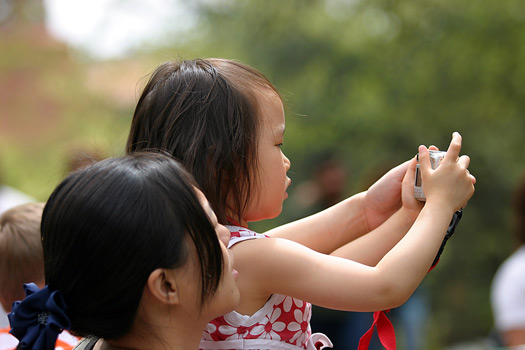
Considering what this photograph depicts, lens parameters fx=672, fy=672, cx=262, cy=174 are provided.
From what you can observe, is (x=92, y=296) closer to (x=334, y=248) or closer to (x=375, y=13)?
(x=334, y=248)

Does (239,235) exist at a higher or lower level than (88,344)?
higher

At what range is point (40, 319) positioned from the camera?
4.62 ft

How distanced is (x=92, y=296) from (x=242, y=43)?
7.43 metres

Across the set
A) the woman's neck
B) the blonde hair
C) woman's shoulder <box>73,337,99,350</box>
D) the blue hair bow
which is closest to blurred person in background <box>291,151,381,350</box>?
the blonde hair

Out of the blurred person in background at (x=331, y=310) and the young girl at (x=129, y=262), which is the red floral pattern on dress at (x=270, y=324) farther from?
the blurred person in background at (x=331, y=310)

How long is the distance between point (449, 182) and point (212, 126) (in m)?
0.59

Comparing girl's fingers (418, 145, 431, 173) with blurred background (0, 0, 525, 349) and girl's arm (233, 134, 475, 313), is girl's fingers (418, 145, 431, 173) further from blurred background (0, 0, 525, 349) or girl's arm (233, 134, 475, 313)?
blurred background (0, 0, 525, 349)

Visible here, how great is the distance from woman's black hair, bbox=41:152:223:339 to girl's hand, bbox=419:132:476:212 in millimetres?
552

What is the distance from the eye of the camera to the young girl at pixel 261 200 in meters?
1.55

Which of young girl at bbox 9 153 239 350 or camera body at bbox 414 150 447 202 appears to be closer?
young girl at bbox 9 153 239 350

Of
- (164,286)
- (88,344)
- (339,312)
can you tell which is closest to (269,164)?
(164,286)

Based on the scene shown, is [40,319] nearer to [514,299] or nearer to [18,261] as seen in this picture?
[18,261]

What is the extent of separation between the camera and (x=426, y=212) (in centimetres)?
161

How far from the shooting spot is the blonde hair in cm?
223
